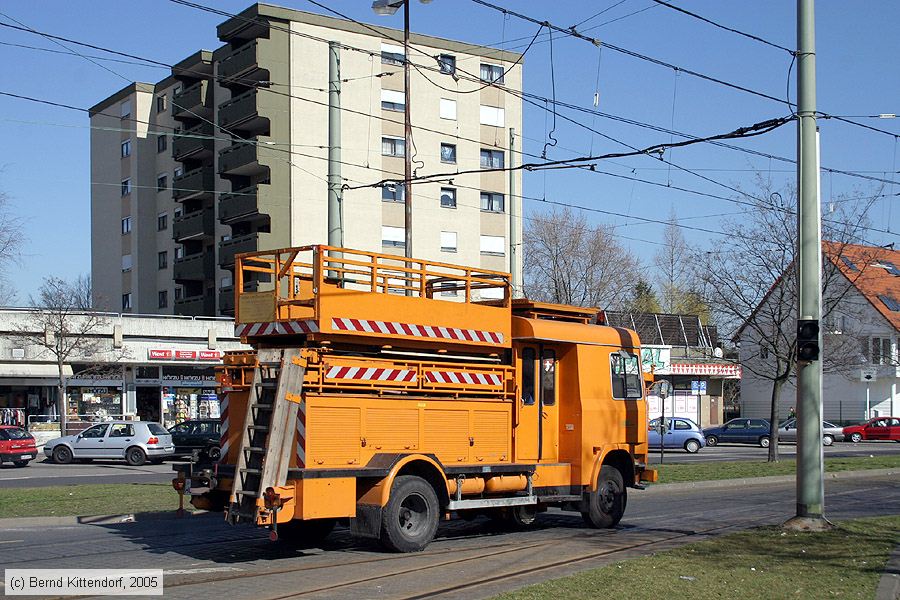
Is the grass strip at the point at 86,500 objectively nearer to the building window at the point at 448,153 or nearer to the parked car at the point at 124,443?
the parked car at the point at 124,443

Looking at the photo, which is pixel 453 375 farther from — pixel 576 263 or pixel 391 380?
pixel 576 263

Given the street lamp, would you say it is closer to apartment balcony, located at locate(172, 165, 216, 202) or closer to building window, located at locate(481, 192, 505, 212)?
building window, located at locate(481, 192, 505, 212)

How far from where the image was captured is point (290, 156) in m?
48.5

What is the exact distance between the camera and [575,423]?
15.5m

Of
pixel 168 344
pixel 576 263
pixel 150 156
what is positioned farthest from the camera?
pixel 576 263

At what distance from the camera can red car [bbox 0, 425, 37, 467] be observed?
34.0 meters

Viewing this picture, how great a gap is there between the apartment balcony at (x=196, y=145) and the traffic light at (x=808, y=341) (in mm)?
43199

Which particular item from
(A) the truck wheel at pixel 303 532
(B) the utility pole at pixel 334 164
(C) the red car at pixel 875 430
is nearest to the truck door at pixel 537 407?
(A) the truck wheel at pixel 303 532

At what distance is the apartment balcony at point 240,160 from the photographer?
160 ft

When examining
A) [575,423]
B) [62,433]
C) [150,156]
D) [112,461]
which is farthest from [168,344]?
[575,423]

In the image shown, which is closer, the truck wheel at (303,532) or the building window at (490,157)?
the truck wheel at (303,532)

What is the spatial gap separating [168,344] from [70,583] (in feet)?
121

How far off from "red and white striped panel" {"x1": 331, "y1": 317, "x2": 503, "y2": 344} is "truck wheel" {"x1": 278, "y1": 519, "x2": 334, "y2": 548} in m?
2.92

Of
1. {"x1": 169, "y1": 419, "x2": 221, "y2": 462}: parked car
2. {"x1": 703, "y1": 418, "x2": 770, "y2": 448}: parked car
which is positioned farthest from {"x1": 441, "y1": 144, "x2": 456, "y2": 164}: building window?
{"x1": 169, "y1": 419, "x2": 221, "y2": 462}: parked car
